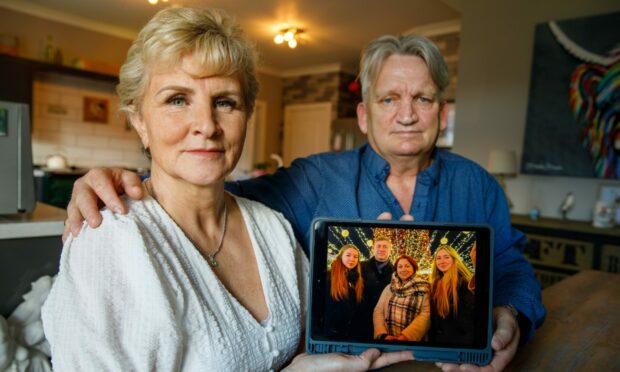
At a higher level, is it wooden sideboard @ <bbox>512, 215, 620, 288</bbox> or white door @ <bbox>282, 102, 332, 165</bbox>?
white door @ <bbox>282, 102, 332, 165</bbox>

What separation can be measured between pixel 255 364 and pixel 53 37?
17.3 ft

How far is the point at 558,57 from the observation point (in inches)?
134

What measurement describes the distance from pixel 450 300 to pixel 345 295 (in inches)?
7.4

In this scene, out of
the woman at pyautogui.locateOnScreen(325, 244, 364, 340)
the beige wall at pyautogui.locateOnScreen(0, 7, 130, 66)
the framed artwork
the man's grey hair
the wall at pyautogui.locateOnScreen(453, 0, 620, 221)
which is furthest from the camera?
the beige wall at pyautogui.locateOnScreen(0, 7, 130, 66)

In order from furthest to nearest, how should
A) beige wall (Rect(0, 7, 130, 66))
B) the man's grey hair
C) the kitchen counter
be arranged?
beige wall (Rect(0, 7, 130, 66)) < the kitchen counter < the man's grey hair

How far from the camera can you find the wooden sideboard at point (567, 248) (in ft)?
9.43

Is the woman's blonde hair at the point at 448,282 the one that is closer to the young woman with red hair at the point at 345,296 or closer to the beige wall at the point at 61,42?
the young woman with red hair at the point at 345,296

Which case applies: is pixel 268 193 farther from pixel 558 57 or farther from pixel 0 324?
pixel 558 57

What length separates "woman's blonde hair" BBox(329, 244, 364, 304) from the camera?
77cm

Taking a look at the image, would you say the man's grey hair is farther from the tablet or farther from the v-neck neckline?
the v-neck neckline

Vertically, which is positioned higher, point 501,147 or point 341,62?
point 341,62

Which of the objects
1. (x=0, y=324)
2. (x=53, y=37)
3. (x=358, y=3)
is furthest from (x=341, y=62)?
(x=0, y=324)

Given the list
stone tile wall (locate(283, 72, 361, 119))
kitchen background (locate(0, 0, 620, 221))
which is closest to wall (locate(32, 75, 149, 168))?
kitchen background (locate(0, 0, 620, 221))

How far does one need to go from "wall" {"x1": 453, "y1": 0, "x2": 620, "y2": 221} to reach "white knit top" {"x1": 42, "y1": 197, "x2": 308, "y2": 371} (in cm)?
331
